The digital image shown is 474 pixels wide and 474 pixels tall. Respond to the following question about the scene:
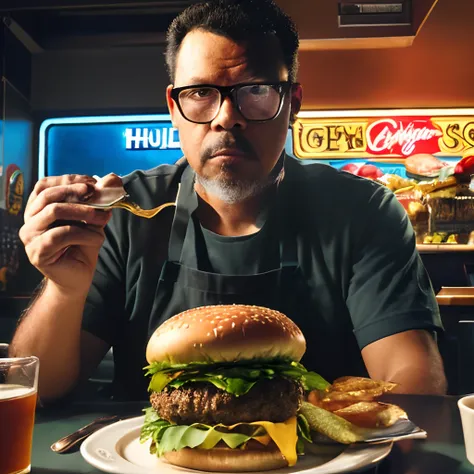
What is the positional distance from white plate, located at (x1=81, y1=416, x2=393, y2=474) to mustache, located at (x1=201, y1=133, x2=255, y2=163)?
120cm

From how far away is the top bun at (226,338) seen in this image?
0.91 m

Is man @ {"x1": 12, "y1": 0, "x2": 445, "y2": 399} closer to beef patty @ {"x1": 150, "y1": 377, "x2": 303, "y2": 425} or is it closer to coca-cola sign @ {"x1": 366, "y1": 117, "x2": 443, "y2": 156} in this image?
coca-cola sign @ {"x1": 366, "y1": 117, "x2": 443, "y2": 156}

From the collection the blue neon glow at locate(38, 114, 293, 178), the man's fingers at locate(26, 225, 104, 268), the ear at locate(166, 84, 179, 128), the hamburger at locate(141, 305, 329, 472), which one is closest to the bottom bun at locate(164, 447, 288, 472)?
the hamburger at locate(141, 305, 329, 472)

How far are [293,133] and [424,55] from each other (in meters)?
0.69

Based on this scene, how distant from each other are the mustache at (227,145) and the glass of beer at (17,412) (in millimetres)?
1245

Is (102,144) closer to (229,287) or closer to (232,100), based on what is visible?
(232,100)

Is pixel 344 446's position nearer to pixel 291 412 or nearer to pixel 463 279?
pixel 291 412

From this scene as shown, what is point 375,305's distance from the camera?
6.20 ft

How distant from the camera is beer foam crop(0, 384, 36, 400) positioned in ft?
2.68

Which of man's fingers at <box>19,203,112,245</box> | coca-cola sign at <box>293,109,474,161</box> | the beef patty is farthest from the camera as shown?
coca-cola sign at <box>293,109,474,161</box>

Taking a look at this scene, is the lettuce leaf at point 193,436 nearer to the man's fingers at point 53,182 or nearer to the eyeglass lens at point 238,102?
the man's fingers at point 53,182

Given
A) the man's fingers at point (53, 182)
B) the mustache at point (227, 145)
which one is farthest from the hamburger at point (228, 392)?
the mustache at point (227, 145)

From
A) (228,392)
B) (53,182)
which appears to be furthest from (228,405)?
(53,182)

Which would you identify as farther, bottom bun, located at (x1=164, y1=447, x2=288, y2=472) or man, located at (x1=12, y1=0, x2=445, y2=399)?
man, located at (x1=12, y1=0, x2=445, y2=399)
